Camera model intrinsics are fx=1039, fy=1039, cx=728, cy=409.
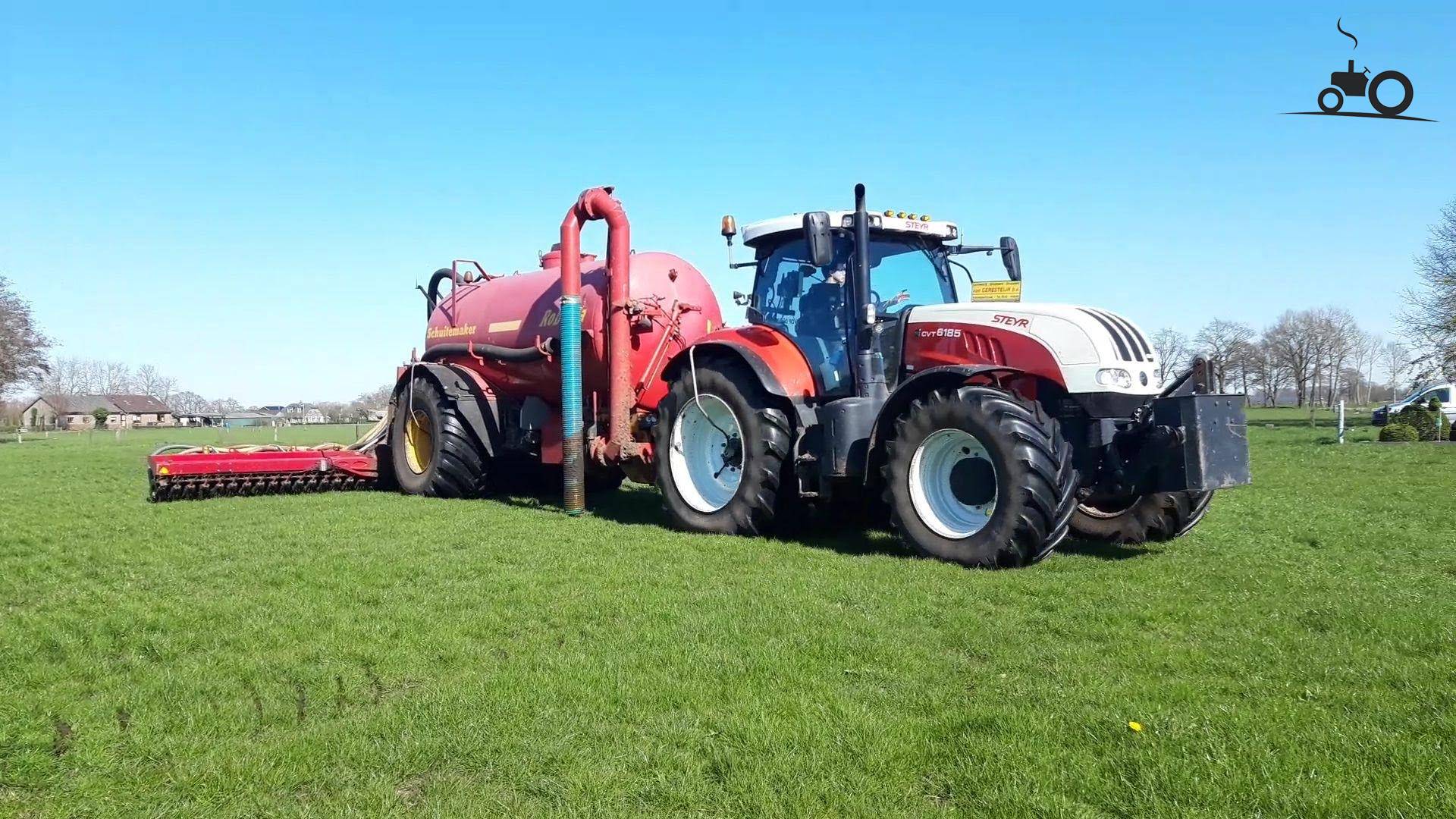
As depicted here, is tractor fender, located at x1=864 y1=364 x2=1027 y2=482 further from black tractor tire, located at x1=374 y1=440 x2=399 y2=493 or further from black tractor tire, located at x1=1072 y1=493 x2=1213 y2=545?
black tractor tire, located at x1=374 y1=440 x2=399 y2=493

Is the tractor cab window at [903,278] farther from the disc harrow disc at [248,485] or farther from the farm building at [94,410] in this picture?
the farm building at [94,410]

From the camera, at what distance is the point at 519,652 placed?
5.15m

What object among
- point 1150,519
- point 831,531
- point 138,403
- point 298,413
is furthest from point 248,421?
point 1150,519

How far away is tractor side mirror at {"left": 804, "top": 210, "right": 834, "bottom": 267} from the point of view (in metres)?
7.90

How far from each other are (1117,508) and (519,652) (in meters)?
5.19

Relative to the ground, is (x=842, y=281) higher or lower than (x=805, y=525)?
higher

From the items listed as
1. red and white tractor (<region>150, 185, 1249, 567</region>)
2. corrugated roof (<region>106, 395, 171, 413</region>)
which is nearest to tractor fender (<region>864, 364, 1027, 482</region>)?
red and white tractor (<region>150, 185, 1249, 567</region>)

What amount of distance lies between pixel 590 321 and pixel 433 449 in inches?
119

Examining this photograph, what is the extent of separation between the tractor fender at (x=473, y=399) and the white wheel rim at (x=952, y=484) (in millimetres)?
6596

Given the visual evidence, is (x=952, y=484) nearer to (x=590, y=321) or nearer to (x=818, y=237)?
(x=818, y=237)

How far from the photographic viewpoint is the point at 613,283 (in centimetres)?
1070

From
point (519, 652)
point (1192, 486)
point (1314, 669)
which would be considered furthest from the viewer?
point (1192, 486)

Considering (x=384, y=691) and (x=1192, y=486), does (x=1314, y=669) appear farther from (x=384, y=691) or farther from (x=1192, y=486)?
(x=384, y=691)

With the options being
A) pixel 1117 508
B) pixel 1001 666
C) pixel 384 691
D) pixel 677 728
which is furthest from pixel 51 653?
pixel 1117 508
